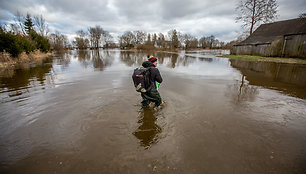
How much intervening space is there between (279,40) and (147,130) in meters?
28.7

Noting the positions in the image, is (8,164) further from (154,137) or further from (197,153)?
(197,153)

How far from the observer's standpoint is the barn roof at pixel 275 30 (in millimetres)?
19703

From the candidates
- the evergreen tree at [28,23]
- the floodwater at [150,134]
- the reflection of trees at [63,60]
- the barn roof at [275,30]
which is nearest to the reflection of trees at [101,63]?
the reflection of trees at [63,60]

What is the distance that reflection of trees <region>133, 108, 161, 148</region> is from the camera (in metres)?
2.94

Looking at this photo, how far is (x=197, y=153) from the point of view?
260 cm

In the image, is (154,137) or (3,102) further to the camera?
(3,102)

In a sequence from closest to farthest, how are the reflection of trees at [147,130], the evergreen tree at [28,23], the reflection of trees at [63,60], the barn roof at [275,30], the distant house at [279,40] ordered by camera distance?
the reflection of trees at [147,130] < the reflection of trees at [63,60] < the distant house at [279,40] < the barn roof at [275,30] < the evergreen tree at [28,23]

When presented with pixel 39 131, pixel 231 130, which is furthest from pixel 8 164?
pixel 231 130

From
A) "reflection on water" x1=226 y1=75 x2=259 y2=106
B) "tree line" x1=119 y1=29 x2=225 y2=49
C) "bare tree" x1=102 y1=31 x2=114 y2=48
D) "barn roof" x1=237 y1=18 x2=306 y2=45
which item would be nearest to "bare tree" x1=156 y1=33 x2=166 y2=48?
"tree line" x1=119 y1=29 x2=225 y2=49

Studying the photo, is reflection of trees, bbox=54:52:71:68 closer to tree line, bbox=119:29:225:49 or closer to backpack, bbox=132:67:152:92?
backpack, bbox=132:67:152:92

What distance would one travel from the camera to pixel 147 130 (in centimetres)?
329

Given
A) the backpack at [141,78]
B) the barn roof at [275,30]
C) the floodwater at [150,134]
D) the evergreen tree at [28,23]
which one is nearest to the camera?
the floodwater at [150,134]

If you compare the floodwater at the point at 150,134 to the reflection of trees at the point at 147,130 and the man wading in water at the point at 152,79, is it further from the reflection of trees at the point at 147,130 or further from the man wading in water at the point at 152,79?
the man wading in water at the point at 152,79

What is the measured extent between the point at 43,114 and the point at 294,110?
8.32 metres
